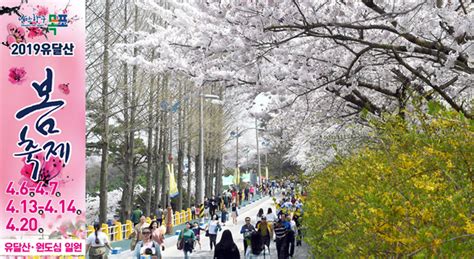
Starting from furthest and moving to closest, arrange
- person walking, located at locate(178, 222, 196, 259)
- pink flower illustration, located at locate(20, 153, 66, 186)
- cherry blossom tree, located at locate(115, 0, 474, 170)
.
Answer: person walking, located at locate(178, 222, 196, 259)
cherry blossom tree, located at locate(115, 0, 474, 170)
pink flower illustration, located at locate(20, 153, 66, 186)

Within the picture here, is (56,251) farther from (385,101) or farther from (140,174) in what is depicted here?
(140,174)

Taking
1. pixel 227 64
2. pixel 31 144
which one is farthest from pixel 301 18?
pixel 31 144

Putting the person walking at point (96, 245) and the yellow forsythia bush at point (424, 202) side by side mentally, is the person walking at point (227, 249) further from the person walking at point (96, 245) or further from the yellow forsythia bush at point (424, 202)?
the yellow forsythia bush at point (424, 202)

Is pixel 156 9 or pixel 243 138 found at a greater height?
pixel 243 138

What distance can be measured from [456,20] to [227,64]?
162 inches

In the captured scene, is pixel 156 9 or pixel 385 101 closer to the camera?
pixel 156 9

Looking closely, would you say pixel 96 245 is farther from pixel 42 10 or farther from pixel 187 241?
pixel 42 10

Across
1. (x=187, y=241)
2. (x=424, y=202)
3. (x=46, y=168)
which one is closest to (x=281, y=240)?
(x=187, y=241)

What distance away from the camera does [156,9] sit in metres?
12.1

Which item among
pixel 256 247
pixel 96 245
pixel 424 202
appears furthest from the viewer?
pixel 256 247

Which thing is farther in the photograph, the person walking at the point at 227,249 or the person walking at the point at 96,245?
the person walking at the point at 96,245

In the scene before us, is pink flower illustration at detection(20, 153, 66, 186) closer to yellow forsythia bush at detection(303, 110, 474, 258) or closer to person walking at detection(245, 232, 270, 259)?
yellow forsythia bush at detection(303, 110, 474, 258)

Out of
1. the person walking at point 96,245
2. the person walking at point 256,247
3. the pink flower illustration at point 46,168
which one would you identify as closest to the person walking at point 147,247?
the person walking at point 96,245

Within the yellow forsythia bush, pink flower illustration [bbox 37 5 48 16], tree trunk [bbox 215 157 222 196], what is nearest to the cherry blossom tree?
the yellow forsythia bush
